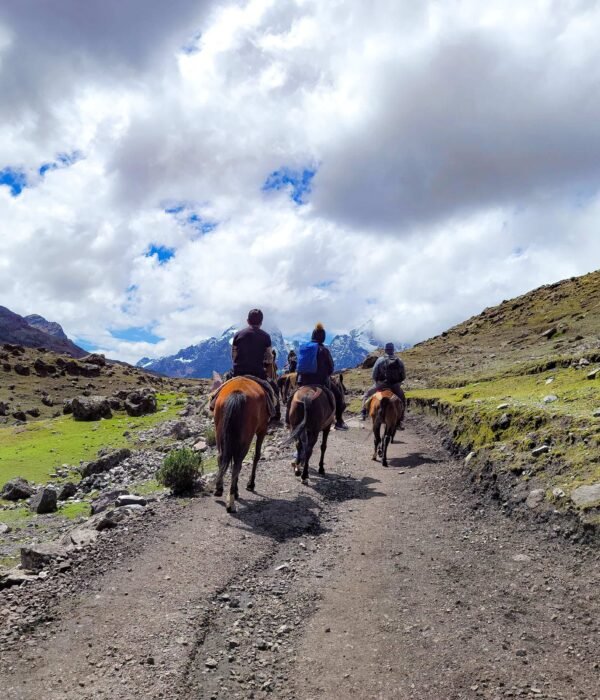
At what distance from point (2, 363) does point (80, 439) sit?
5795 centimetres

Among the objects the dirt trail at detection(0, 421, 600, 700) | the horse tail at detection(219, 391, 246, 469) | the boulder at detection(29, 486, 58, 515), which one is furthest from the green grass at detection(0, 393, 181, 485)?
the dirt trail at detection(0, 421, 600, 700)

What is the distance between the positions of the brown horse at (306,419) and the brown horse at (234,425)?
210cm

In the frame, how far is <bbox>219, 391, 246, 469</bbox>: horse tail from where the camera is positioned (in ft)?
33.9

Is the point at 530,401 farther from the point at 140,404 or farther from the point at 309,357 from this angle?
the point at 140,404

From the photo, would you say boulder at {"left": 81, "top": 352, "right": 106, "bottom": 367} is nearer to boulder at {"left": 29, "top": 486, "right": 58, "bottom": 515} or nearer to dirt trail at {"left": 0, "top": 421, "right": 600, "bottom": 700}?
boulder at {"left": 29, "top": 486, "right": 58, "bottom": 515}

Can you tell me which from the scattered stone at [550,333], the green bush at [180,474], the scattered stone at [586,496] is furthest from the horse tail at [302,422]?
the scattered stone at [550,333]

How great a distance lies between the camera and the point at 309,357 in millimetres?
14125

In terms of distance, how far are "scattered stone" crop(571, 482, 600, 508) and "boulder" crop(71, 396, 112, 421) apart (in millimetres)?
33937

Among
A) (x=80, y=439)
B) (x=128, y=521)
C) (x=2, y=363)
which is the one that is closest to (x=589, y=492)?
(x=128, y=521)

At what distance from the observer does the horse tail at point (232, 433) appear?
10328 millimetres

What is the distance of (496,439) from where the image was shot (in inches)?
521

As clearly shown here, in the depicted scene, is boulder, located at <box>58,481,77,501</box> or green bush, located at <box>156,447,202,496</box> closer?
green bush, located at <box>156,447,202,496</box>

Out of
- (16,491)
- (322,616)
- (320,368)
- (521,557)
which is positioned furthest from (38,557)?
(16,491)

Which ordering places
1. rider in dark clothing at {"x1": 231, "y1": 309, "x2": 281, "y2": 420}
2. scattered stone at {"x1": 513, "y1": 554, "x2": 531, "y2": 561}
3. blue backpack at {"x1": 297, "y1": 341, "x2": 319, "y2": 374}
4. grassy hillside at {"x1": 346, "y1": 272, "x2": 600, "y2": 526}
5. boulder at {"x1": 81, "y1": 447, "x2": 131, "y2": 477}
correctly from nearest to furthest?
scattered stone at {"x1": 513, "y1": 554, "x2": 531, "y2": 561} → grassy hillside at {"x1": 346, "y1": 272, "x2": 600, "y2": 526} → rider in dark clothing at {"x1": 231, "y1": 309, "x2": 281, "y2": 420} → blue backpack at {"x1": 297, "y1": 341, "x2": 319, "y2": 374} → boulder at {"x1": 81, "y1": 447, "x2": 131, "y2": 477}
